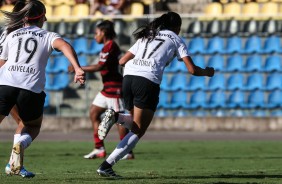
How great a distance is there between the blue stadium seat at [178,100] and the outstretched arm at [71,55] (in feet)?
51.6

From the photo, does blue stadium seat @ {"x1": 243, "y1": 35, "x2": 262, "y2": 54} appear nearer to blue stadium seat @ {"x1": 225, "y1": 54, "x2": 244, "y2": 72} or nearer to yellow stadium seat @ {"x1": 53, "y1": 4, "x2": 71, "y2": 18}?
blue stadium seat @ {"x1": 225, "y1": 54, "x2": 244, "y2": 72}

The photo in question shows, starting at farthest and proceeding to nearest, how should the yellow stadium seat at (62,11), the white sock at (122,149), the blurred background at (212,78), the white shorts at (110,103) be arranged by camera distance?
the yellow stadium seat at (62,11) → the blurred background at (212,78) → the white shorts at (110,103) → the white sock at (122,149)

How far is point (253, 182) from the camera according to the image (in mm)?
11266

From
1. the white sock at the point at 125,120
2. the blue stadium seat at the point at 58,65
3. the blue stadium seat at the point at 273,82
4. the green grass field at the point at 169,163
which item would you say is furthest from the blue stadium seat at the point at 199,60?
the white sock at the point at 125,120

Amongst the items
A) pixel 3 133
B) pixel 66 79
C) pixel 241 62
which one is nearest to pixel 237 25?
pixel 241 62

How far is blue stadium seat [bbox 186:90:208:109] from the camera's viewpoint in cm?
2605

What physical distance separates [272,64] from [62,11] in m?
7.02

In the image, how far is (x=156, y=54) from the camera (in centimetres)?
1189

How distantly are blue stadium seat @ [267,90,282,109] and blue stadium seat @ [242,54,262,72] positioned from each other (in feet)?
3.09

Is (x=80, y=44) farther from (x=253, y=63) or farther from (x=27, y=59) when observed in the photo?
(x=27, y=59)

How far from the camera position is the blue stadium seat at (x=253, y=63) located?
2656 cm

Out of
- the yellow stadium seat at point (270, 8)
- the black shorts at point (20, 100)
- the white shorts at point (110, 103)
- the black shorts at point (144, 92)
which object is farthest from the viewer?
the yellow stadium seat at point (270, 8)

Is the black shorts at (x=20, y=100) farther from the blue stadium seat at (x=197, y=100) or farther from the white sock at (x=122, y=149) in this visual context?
the blue stadium seat at (x=197, y=100)

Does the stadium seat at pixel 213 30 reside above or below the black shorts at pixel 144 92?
above
